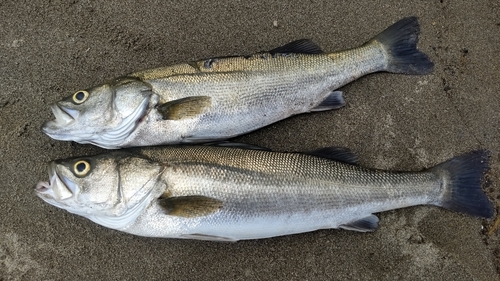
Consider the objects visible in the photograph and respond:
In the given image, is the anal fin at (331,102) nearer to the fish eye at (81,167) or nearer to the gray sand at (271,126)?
the gray sand at (271,126)

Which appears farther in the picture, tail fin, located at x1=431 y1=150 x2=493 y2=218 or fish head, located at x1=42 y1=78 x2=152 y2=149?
tail fin, located at x1=431 y1=150 x2=493 y2=218

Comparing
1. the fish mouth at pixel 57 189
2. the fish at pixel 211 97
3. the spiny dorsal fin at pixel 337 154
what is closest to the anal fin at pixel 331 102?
the fish at pixel 211 97

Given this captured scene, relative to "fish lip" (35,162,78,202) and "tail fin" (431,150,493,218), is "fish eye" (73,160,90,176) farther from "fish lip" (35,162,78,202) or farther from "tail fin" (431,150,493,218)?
"tail fin" (431,150,493,218)

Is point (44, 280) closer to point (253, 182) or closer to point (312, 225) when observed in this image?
point (253, 182)

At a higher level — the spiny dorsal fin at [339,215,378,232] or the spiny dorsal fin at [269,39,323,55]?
the spiny dorsal fin at [269,39,323,55]

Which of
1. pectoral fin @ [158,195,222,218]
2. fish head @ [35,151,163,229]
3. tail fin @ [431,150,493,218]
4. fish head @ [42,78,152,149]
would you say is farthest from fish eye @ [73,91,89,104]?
tail fin @ [431,150,493,218]
